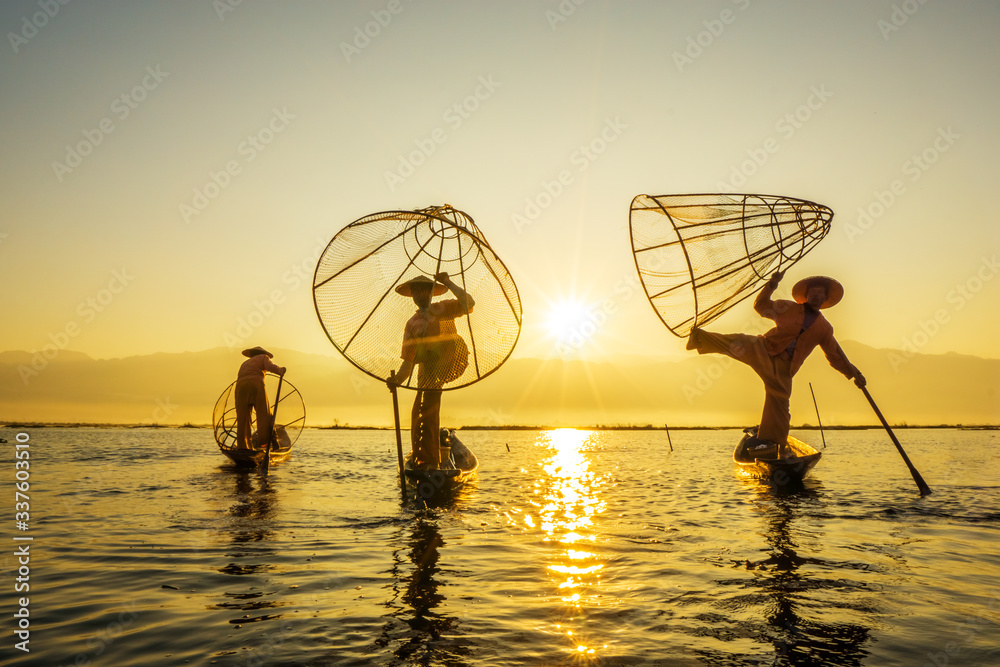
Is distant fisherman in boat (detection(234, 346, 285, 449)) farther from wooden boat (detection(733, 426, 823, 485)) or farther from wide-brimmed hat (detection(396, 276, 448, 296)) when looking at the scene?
wooden boat (detection(733, 426, 823, 485))

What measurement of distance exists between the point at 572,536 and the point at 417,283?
4239mm

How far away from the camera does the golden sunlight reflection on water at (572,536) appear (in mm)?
4832

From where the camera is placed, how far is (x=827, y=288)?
11.3 meters

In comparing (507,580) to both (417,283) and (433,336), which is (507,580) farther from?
(417,283)

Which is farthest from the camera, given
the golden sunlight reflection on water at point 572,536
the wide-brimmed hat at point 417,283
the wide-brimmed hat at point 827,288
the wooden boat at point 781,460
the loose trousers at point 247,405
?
the loose trousers at point 247,405

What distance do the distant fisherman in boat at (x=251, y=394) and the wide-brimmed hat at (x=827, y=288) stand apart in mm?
12621

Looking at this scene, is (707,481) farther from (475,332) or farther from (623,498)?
(475,332)

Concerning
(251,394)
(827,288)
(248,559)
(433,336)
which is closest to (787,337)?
(827,288)

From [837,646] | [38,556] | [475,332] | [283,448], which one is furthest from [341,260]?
[283,448]

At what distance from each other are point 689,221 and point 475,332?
12.7ft

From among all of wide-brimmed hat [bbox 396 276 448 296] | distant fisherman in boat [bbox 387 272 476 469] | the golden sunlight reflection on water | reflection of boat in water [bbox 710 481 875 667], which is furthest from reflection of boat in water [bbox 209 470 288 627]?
wide-brimmed hat [bbox 396 276 448 296]

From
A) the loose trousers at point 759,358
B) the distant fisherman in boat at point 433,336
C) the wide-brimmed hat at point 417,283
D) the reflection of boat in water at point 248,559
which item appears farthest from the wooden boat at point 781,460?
the reflection of boat in water at point 248,559

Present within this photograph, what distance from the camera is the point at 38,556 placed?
21.0 ft

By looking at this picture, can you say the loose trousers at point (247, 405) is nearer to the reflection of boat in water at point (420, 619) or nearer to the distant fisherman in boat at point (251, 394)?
the distant fisherman in boat at point (251, 394)
